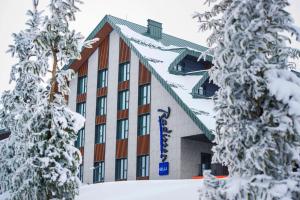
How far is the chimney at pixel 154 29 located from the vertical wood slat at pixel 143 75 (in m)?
7.39

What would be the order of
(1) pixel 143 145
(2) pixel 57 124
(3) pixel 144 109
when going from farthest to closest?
1. (3) pixel 144 109
2. (1) pixel 143 145
3. (2) pixel 57 124

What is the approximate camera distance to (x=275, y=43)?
46.9 ft

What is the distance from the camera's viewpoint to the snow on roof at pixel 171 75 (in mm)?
39344

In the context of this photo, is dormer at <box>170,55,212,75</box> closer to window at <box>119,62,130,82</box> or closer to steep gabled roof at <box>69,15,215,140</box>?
steep gabled roof at <box>69,15,215,140</box>

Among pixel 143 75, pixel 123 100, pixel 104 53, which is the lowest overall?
pixel 123 100

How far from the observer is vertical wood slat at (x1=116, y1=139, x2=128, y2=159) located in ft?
149

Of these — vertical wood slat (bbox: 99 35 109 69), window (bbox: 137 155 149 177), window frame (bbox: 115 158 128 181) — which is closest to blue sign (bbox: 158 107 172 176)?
window (bbox: 137 155 149 177)

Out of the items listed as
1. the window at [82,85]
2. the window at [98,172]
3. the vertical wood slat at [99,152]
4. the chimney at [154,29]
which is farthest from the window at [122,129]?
the chimney at [154,29]

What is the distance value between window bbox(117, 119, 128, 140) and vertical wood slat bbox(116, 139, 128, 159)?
0.43m

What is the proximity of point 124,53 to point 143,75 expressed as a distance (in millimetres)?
3543

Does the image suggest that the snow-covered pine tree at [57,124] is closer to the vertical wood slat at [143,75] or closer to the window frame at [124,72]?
the vertical wood slat at [143,75]

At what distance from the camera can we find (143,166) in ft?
143

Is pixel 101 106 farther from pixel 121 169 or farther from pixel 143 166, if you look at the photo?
pixel 143 166

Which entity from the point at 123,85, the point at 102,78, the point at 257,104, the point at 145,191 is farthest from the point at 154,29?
the point at 257,104
